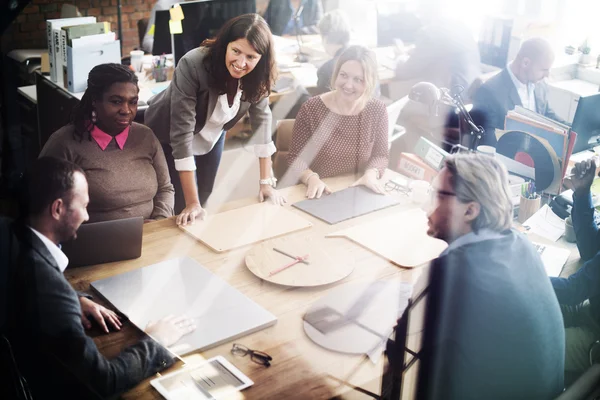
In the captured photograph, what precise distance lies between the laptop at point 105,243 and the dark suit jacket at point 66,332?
0.27m

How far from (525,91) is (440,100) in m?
1.30

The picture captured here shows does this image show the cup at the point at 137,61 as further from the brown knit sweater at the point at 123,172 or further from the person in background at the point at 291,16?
the brown knit sweater at the point at 123,172

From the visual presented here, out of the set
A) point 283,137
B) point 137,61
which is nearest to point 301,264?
point 283,137

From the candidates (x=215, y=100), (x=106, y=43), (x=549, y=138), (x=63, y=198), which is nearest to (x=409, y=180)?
(x=549, y=138)

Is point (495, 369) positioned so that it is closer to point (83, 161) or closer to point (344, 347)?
point (344, 347)

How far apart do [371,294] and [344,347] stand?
251 mm

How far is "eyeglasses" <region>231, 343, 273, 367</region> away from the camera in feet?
4.59

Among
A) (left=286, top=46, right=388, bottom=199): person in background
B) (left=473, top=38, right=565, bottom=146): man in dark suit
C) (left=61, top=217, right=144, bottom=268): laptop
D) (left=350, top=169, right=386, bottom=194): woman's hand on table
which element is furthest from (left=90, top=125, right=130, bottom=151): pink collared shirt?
(left=473, top=38, right=565, bottom=146): man in dark suit

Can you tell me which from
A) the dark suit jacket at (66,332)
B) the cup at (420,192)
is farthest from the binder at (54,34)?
the dark suit jacket at (66,332)

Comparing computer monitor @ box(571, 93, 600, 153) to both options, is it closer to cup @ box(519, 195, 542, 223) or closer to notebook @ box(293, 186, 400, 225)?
cup @ box(519, 195, 542, 223)

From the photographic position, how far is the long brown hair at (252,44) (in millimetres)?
2234

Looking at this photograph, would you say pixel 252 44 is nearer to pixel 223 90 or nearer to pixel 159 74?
pixel 223 90

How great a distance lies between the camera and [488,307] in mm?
1434

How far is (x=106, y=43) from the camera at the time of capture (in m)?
3.30
